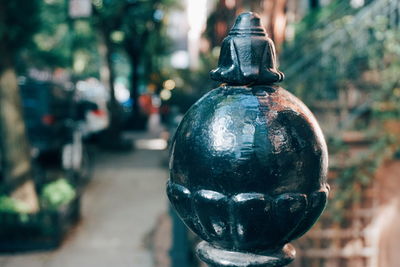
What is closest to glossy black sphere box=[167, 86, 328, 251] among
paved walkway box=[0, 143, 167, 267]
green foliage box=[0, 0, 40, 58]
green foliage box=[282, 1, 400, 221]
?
green foliage box=[282, 1, 400, 221]

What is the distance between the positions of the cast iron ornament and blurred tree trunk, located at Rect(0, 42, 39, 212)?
5.79m

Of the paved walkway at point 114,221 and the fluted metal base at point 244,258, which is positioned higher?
the fluted metal base at point 244,258

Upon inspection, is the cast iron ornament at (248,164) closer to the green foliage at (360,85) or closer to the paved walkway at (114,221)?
the green foliage at (360,85)

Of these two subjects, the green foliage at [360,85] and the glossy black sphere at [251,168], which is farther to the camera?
the green foliage at [360,85]

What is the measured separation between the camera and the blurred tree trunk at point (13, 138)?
679 centimetres

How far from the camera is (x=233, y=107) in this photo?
4.72 ft

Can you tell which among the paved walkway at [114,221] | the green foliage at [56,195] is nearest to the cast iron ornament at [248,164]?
the paved walkway at [114,221]

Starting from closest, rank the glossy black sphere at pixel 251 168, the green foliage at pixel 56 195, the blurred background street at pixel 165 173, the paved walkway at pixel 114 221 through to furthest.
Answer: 1. the glossy black sphere at pixel 251 168
2. the blurred background street at pixel 165 173
3. the paved walkway at pixel 114 221
4. the green foliage at pixel 56 195

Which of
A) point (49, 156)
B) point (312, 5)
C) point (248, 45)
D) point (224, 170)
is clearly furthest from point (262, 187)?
point (49, 156)

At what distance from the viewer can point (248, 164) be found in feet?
4.51

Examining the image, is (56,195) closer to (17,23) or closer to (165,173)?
(17,23)

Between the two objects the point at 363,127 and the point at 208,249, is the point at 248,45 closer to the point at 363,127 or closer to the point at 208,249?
the point at 208,249

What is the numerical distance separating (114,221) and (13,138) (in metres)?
2.05

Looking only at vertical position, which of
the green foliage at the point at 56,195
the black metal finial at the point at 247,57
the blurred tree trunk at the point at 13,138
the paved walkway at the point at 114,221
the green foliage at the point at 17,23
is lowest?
the paved walkway at the point at 114,221
